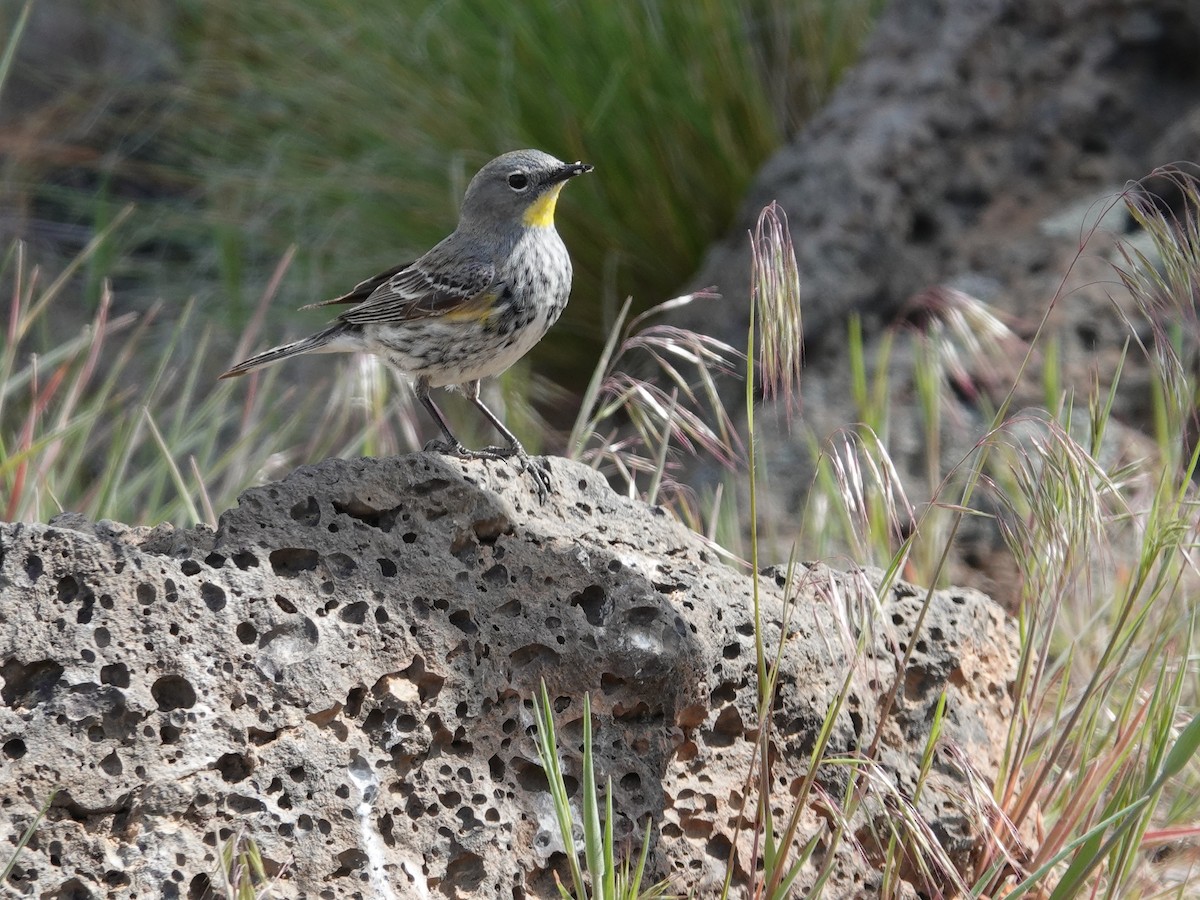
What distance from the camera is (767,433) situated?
15.0ft

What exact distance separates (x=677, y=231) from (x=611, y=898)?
415cm

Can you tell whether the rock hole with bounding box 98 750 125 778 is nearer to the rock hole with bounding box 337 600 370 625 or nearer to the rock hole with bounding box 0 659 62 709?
the rock hole with bounding box 0 659 62 709

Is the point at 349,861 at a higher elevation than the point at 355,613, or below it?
below

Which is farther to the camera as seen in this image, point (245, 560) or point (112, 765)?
point (245, 560)

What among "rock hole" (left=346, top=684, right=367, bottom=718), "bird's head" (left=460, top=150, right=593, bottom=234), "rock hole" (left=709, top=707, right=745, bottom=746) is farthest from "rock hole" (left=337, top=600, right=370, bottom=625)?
"bird's head" (left=460, top=150, right=593, bottom=234)

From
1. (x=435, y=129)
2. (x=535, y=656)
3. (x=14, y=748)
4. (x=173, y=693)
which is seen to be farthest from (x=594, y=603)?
(x=435, y=129)

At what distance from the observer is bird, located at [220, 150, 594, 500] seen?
3150 mm

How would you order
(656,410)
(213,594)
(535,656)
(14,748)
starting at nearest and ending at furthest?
1. (14,748)
2. (213,594)
3. (535,656)
4. (656,410)

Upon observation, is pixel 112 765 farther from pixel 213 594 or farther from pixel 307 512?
pixel 307 512

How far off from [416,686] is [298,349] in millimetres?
1509

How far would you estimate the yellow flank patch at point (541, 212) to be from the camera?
336 centimetres

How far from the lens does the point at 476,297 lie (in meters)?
3.15

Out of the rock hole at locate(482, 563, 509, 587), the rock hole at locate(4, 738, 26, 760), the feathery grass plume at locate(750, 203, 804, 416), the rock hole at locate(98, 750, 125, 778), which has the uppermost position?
the feathery grass plume at locate(750, 203, 804, 416)

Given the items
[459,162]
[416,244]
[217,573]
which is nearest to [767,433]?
[459,162]
